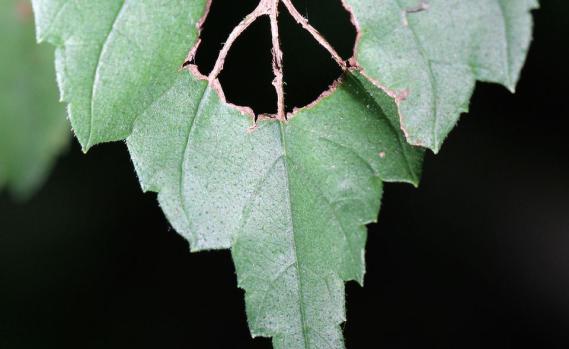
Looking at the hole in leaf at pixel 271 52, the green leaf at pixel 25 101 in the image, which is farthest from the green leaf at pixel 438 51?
the green leaf at pixel 25 101

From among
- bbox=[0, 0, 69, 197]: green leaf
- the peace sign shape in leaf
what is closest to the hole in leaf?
the peace sign shape in leaf

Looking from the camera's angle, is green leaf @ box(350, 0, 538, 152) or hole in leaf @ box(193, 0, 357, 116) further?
hole in leaf @ box(193, 0, 357, 116)

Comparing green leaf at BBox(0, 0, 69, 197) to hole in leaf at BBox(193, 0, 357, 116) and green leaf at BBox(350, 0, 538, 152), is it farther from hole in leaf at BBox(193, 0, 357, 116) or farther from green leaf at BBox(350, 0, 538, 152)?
green leaf at BBox(350, 0, 538, 152)

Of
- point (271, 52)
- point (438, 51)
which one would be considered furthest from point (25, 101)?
point (438, 51)

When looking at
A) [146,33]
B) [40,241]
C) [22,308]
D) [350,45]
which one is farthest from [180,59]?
[22,308]

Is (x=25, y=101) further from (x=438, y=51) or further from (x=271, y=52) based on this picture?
(x=438, y=51)

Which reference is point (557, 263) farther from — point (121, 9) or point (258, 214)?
point (121, 9)

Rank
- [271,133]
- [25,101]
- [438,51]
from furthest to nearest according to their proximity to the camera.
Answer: [25,101] → [271,133] → [438,51]
